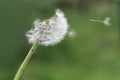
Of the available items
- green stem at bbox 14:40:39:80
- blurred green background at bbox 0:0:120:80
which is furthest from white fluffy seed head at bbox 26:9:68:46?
blurred green background at bbox 0:0:120:80

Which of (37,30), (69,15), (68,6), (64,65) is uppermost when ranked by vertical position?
(68,6)

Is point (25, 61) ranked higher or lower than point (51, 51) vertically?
lower

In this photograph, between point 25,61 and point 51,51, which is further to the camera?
point 51,51

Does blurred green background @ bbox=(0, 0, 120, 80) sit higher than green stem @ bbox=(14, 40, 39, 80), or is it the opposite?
blurred green background @ bbox=(0, 0, 120, 80)

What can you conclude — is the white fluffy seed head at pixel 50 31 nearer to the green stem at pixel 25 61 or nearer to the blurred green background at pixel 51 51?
the green stem at pixel 25 61

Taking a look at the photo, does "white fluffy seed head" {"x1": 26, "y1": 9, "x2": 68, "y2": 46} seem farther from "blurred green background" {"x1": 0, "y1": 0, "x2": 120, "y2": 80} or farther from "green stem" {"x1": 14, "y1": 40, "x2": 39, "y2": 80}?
"blurred green background" {"x1": 0, "y1": 0, "x2": 120, "y2": 80}

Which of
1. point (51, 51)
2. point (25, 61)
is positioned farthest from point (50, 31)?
point (51, 51)

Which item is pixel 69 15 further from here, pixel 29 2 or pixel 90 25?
pixel 29 2

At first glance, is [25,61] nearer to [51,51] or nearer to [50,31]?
[50,31]

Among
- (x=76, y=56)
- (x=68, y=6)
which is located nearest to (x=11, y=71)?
(x=76, y=56)
